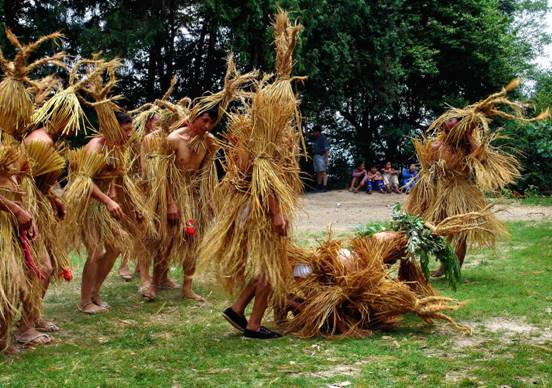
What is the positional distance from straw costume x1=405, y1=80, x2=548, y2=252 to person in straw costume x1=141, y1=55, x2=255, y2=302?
192cm

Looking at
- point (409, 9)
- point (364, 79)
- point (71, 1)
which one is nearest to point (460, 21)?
point (409, 9)

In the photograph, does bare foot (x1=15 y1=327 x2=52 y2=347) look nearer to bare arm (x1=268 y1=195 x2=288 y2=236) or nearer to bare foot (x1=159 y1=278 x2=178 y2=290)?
bare arm (x1=268 y1=195 x2=288 y2=236)

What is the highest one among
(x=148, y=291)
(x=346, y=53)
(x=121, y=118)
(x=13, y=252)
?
(x=346, y=53)

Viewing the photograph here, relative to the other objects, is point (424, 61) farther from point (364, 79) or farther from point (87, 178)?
point (87, 178)

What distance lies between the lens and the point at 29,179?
14.0ft

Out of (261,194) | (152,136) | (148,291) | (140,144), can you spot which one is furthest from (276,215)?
(140,144)

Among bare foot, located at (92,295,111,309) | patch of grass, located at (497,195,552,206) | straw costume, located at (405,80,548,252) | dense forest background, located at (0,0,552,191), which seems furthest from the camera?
dense forest background, located at (0,0,552,191)

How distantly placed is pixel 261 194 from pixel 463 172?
9.00 feet

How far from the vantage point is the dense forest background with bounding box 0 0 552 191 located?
43.8 ft

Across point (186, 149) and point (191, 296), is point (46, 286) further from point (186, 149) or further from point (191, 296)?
point (186, 149)

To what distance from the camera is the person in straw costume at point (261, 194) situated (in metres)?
4.16

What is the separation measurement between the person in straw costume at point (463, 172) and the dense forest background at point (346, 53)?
303 inches

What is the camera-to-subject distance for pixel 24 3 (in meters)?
13.1

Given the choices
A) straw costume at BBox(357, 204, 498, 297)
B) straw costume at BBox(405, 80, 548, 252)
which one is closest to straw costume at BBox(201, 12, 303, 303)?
straw costume at BBox(357, 204, 498, 297)
